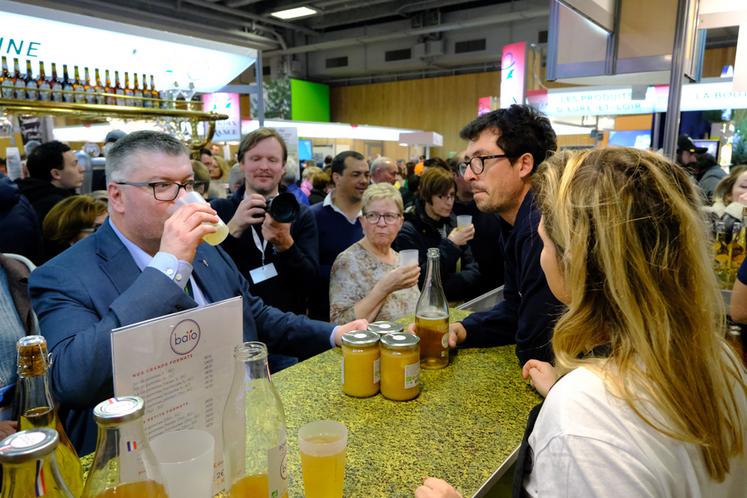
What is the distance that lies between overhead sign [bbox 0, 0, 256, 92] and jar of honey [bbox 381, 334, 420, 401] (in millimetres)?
2574

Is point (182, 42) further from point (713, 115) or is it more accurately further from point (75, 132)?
point (75, 132)

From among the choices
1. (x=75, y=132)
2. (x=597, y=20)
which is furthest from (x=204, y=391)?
(x=75, y=132)

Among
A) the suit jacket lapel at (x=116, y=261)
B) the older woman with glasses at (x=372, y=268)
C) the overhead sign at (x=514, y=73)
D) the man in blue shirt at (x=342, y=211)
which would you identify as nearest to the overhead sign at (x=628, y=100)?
the overhead sign at (x=514, y=73)

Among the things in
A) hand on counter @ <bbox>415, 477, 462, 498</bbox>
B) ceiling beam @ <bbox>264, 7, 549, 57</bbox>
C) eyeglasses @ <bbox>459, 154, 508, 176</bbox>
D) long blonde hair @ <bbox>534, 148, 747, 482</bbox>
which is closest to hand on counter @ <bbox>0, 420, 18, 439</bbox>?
hand on counter @ <bbox>415, 477, 462, 498</bbox>

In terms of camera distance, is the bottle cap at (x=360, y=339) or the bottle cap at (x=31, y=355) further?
the bottle cap at (x=360, y=339)

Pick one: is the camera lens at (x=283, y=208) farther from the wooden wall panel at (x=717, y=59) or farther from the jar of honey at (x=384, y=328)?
the wooden wall panel at (x=717, y=59)

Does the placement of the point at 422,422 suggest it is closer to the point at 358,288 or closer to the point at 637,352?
the point at 637,352

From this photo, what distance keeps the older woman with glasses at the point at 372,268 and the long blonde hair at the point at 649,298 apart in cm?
132

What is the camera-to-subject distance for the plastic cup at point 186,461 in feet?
2.21

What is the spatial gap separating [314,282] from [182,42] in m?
2.00

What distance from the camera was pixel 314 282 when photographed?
244 cm

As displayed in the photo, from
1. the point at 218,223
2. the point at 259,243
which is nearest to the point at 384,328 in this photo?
the point at 218,223

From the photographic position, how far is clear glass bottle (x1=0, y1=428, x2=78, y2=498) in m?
0.48

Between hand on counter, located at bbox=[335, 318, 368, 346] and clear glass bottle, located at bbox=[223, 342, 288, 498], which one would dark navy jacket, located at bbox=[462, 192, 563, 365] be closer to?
hand on counter, located at bbox=[335, 318, 368, 346]
